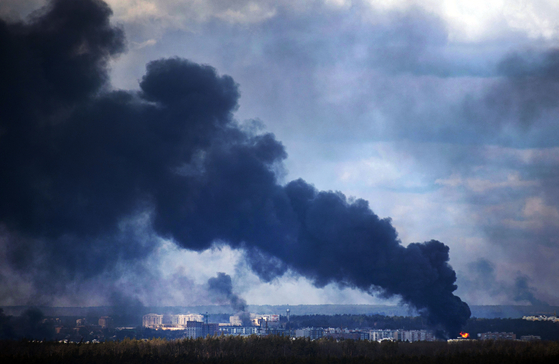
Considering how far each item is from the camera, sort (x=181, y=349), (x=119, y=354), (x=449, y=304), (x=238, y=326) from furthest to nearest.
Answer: (x=238, y=326) < (x=449, y=304) < (x=181, y=349) < (x=119, y=354)

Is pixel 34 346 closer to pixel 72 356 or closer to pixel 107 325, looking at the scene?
pixel 72 356

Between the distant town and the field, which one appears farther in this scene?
the distant town

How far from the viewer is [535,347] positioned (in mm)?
73688

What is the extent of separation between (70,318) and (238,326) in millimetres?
56000

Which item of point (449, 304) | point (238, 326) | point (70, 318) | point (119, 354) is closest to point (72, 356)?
point (119, 354)

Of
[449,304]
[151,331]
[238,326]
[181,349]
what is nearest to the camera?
[181,349]

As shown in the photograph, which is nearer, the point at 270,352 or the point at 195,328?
the point at 270,352

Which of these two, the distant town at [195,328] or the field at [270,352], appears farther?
the distant town at [195,328]

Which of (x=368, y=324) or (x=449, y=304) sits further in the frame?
(x=368, y=324)

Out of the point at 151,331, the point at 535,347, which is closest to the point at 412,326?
the point at 151,331

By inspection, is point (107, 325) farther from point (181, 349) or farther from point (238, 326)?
point (181, 349)

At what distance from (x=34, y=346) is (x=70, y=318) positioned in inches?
3667

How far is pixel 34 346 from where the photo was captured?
252ft

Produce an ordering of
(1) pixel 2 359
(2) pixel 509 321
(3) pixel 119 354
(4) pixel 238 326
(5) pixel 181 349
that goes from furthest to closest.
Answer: (4) pixel 238 326, (2) pixel 509 321, (5) pixel 181 349, (3) pixel 119 354, (1) pixel 2 359
